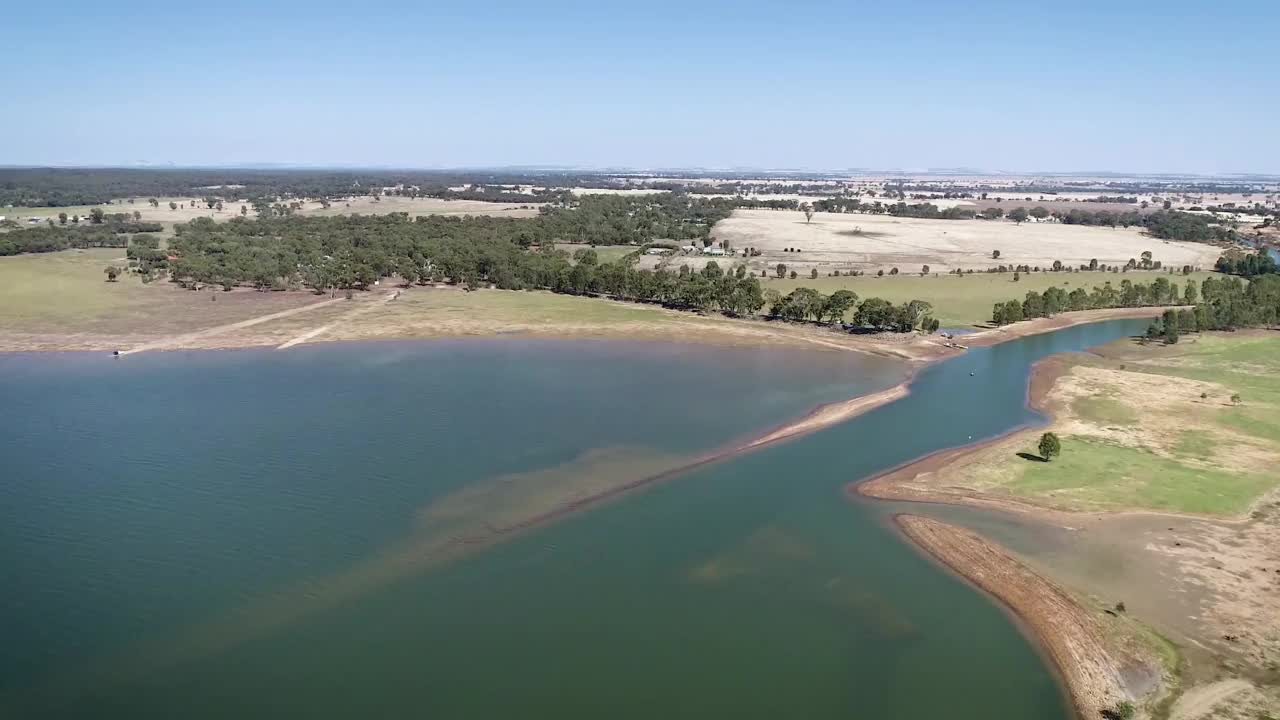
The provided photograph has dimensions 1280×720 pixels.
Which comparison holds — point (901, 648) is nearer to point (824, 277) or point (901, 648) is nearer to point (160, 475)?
point (160, 475)

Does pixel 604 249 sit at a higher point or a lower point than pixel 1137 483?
higher

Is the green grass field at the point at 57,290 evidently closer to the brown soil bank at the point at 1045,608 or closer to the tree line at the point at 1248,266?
the brown soil bank at the point at 1045,608

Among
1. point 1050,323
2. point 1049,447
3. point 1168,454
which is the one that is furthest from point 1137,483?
point 1050,323

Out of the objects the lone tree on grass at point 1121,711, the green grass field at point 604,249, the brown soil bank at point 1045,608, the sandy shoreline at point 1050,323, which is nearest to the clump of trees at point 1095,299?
the sandy shoreline at point 1050,323

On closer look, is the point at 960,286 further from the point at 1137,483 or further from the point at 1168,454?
the point at 1137,483

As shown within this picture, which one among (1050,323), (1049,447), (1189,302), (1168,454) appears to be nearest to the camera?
(1049,447)

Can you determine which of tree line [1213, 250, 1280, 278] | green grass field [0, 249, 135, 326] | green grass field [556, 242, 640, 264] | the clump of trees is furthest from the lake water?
tree line [1213, 250, 1280, 278]

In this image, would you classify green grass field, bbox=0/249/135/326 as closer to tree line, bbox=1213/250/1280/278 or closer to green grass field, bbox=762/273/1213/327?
green grass field, bbox=762/273/1213/327
